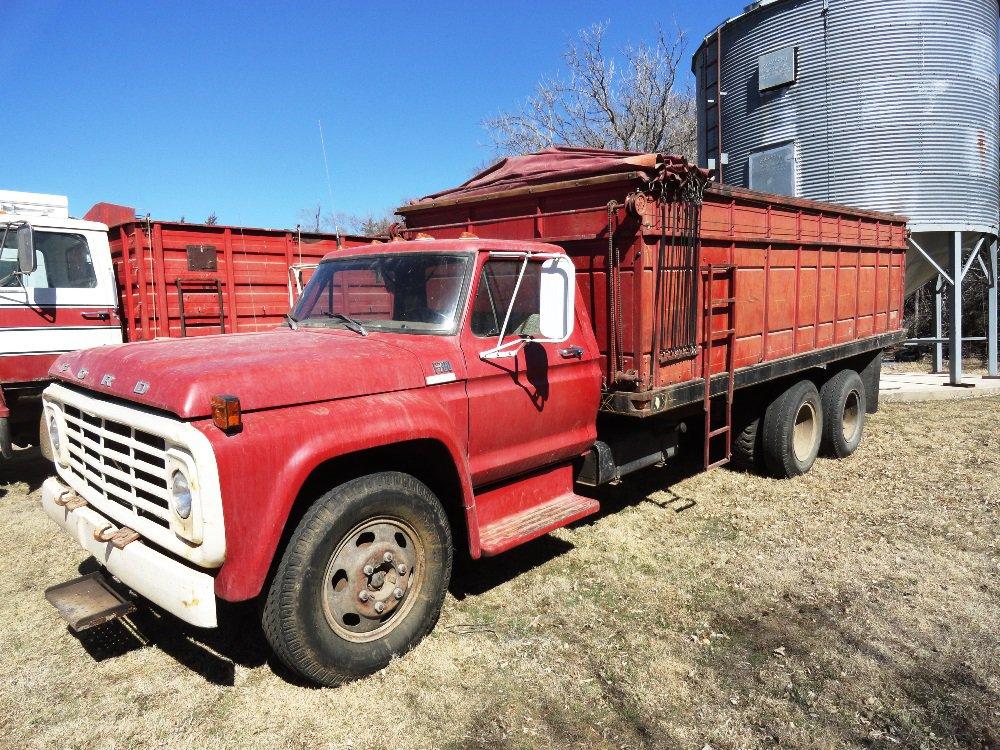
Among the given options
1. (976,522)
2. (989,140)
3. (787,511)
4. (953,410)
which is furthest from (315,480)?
(989,140)

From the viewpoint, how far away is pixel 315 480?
325 cm

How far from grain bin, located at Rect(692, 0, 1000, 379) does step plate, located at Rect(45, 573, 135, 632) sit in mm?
12140

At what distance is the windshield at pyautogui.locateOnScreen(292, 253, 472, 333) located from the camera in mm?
3967

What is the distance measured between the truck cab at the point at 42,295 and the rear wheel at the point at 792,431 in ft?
22.0

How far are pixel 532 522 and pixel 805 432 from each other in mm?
4285

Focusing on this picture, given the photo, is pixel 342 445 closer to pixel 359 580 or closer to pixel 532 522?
pixel 359 580

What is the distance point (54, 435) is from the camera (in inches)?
155

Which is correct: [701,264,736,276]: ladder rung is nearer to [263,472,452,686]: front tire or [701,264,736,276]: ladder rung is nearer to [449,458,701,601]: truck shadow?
[449,458,701,601]: truck shadow

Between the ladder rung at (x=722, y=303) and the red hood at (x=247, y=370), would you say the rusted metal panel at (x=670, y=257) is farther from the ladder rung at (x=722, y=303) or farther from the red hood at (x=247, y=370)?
the red hood at (x=247, y=370)

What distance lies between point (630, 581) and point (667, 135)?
2286cm

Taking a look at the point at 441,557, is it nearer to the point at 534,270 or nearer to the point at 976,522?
the point at 534,270

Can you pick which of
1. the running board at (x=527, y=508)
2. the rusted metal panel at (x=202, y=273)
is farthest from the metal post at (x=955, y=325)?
the running board at (x=527, y=508)

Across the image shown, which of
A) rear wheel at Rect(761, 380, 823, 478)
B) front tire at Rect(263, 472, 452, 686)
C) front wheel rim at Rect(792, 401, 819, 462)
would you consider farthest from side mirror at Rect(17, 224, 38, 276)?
front wheel rim at Rect(792, 401, 819, 462)

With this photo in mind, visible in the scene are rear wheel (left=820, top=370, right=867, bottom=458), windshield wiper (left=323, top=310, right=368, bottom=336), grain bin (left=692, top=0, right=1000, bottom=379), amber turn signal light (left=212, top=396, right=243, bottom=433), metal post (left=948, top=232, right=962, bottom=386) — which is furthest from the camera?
metal post (left=948, top=232, right=962, bottom=386)
